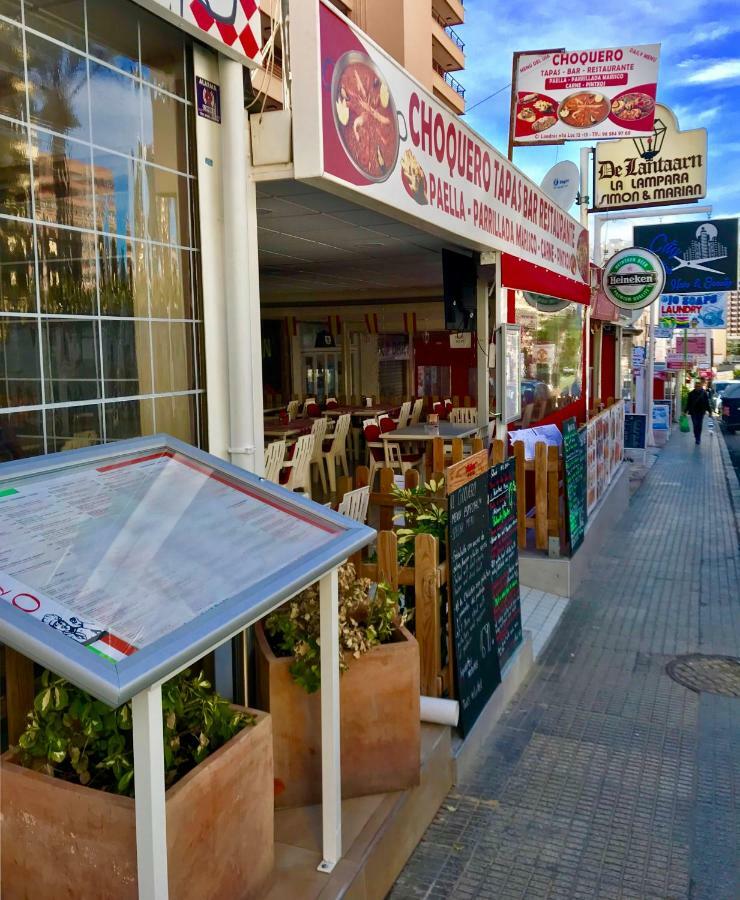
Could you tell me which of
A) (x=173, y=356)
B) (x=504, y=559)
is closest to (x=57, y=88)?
(x=173, y=356)

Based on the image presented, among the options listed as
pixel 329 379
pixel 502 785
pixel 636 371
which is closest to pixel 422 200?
pixel 502 785

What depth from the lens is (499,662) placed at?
16.7 ft

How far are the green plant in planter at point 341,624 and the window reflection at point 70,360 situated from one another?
4.23 feet

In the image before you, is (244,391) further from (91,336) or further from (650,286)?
(650,286)

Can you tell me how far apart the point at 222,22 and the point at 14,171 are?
1.41 meters

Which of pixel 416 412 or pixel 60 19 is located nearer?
pixel 60 19

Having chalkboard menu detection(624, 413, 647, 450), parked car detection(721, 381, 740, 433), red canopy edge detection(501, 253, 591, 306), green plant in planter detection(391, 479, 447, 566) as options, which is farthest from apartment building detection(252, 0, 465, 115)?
green plant in planter detection(391, 479, 447, 566)

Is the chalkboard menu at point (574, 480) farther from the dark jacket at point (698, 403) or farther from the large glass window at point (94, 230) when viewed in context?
the dark jacket at point (698, 403)

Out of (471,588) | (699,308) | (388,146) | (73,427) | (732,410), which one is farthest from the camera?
(732,410)

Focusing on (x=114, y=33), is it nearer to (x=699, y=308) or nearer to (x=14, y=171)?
(x=14, y=171)

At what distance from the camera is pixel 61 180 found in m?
3.29

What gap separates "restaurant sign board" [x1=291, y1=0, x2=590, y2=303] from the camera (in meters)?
4.23

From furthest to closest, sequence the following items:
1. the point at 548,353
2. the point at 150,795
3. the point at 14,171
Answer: the point at 548,353 < the point at 14,171 < the point at 150,795

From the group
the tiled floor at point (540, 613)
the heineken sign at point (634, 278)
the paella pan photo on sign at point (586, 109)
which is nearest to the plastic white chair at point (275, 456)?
the tiled floor at point (540, 613)
